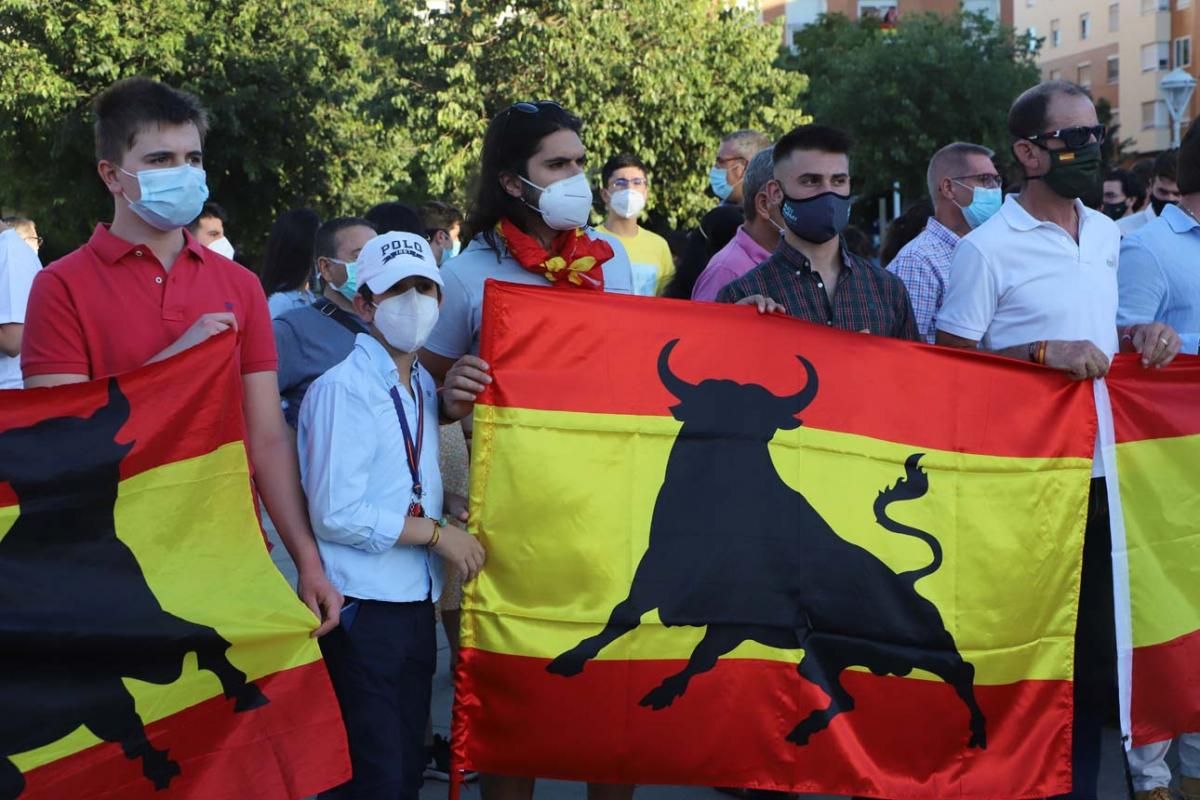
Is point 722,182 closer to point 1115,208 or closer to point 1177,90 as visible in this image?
point 1115,208

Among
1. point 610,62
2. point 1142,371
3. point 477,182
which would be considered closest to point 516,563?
point 477,182

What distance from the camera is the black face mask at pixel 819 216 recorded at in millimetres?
4418

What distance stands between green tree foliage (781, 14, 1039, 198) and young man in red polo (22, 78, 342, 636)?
42.0 m

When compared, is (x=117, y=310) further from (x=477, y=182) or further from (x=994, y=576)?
(x=994, y=576)

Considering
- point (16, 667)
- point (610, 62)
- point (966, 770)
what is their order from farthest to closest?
point (610, 62)
point (966, 770)
point (16, 667)

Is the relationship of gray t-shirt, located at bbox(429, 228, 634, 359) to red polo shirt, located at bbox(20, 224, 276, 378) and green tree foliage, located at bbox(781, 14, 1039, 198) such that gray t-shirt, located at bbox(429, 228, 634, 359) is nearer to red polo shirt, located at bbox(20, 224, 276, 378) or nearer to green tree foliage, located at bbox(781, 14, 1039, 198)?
red polo shirt, located at bbox(20, 224, 276, 378)

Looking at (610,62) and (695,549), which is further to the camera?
(610,62)

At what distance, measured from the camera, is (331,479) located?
3.73 m

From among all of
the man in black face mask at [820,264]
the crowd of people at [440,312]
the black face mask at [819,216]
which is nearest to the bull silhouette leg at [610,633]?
the crowd of people at [440,312]

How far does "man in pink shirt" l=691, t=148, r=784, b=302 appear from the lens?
5594 mm

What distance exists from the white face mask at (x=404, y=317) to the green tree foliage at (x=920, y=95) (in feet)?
137

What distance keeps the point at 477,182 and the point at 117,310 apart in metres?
1.19

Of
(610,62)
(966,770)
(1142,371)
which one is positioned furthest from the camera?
(610,62)

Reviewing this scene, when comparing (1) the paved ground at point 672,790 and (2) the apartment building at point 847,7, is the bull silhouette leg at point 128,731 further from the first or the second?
(2) the apartment building at point 847,7
